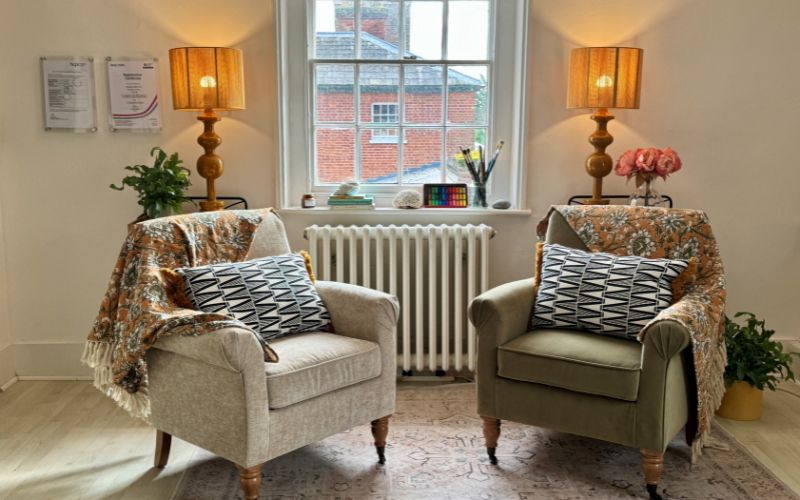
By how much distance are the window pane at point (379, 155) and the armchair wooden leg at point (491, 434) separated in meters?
1.47

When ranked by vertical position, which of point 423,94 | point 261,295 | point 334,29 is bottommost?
point 261,295

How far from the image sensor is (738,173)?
3.50 metres

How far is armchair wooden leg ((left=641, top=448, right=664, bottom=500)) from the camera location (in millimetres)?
2355

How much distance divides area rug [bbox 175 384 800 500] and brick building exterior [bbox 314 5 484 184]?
1346 millimetres

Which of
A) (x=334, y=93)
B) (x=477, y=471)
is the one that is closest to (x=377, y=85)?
(x=334, y=93)

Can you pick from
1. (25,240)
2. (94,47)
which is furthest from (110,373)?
(94,47)

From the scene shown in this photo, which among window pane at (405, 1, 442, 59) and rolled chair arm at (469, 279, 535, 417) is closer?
rolled chair arm at (469, 279, 535, 417)

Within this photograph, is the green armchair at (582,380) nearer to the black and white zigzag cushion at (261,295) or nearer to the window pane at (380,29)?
the black and white zigzag cushion at (261,295)

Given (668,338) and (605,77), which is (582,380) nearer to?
(668,338)

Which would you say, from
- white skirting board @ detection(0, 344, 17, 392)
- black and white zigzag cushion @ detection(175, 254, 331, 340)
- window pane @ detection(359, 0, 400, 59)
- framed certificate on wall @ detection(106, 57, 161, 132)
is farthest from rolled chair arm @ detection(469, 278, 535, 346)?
white skirting board @ detection(0, 344, 17, 392)

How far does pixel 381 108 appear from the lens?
366 centimetres

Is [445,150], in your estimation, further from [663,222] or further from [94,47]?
[94,47]

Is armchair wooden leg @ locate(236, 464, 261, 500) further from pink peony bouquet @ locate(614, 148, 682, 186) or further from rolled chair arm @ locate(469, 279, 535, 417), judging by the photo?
pink peony bouquet @ locate(614, 148, 682, 186)

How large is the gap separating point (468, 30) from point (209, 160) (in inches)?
54.7
